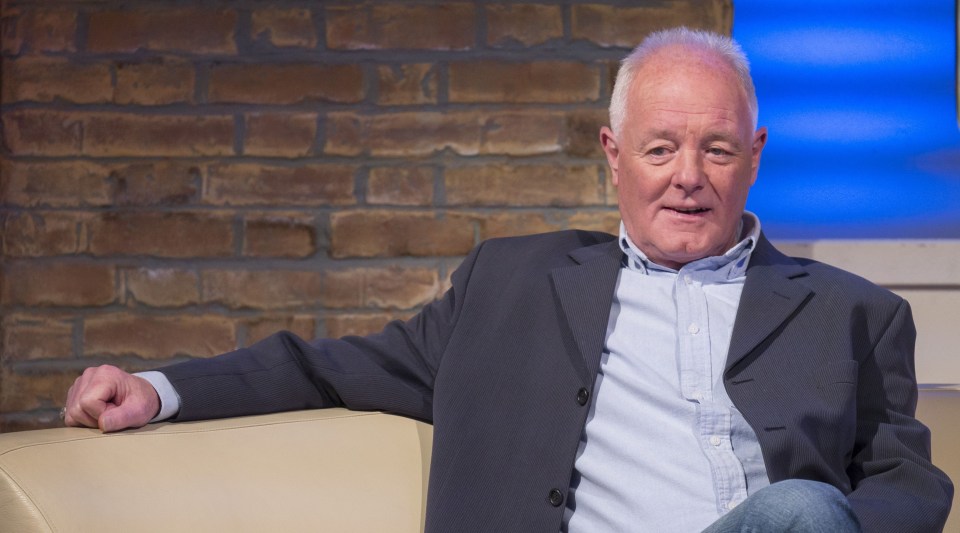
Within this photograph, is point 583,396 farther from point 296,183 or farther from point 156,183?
point 156,183

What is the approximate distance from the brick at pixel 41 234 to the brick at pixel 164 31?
1.25 feet

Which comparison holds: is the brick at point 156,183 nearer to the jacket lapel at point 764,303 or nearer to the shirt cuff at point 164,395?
the shirt cuff at point 164,395

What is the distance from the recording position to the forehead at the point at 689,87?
63.4 inches

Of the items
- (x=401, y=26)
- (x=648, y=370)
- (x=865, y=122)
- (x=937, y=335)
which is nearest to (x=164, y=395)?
(x=648, y=370)

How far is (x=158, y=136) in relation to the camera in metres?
2.14

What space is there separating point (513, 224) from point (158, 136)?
80 cm

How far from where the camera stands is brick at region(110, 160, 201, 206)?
2139 mm

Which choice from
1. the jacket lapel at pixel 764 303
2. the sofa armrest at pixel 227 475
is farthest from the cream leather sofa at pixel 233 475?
the jacket lapel at pixel 764 303

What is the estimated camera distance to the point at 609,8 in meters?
2.15

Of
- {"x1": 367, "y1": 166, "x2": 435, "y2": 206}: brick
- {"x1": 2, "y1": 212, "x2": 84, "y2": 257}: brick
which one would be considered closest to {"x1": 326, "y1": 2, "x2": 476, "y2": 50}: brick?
{"x1": 367, "y1": 166, "x2": 435, "y2": 206}: brick

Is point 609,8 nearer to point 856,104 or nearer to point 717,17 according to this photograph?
point 717,17

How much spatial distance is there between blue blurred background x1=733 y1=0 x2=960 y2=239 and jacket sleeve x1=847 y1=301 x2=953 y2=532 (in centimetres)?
83

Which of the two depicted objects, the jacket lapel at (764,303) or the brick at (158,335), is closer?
the jacket lapel at (764,303)

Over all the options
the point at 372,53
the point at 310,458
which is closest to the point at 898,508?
the point at 310,458
